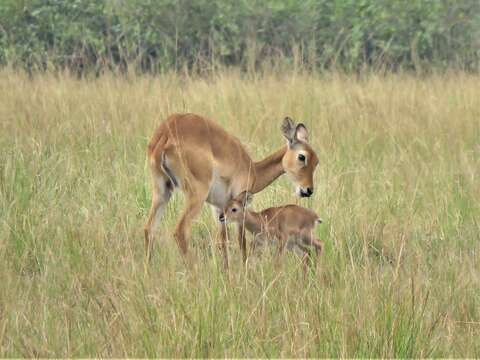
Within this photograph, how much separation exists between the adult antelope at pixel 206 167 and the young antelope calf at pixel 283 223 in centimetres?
10

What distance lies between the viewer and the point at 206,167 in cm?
625

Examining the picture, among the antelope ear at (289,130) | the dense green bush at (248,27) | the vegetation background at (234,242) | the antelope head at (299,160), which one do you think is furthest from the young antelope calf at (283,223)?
the dense green bush at (248,27)

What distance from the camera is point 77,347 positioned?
13.5 ft

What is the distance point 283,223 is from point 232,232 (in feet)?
2.07

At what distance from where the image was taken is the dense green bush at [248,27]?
14.7m

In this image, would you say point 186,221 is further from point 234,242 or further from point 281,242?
point 281,242

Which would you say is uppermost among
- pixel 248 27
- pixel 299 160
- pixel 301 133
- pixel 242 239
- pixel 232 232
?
pixel 301 133

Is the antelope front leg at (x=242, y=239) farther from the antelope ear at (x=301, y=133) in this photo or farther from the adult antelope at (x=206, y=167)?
the antelope ear at (x=301, y=133)

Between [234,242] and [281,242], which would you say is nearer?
[281,242]

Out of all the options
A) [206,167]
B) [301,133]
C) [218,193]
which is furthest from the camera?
[301,133]

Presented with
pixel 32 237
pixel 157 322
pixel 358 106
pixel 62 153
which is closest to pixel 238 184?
pixel 32 237

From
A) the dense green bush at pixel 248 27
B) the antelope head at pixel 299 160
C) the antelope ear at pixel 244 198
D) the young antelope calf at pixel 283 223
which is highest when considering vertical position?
the antelope head at pixel 299 160

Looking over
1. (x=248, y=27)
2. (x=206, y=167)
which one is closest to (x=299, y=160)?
(x=206, y=167)

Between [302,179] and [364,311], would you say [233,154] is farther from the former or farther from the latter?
[364,311]
